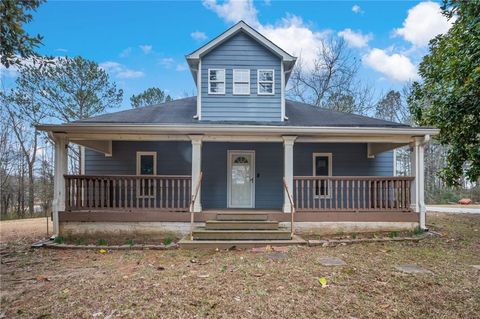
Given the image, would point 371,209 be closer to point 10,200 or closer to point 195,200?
point 195,200

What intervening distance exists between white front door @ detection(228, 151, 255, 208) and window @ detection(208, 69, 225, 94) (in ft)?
6.78

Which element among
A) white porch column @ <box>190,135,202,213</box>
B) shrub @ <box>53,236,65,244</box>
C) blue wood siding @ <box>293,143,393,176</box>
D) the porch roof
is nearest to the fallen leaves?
white porch column @ <box>190,135,202,213</box>

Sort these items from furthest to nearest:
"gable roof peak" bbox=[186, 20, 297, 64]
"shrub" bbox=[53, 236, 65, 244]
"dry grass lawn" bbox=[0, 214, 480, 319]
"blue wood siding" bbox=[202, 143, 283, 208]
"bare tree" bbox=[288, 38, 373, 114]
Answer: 1. "bare tree" bbox=[288, 38, 373, 114]
2. "blue wood siding" bbox=[202, 143, 283, 208]
3. "gable roof peak" bbox=[186, 20, 297, 64]
4. "shrub" bbox=[53, 236, 65, 244]
5. "dry grass lawn" bbox=[0, 214, 480, 319]

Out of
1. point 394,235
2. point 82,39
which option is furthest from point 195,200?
point 82,39

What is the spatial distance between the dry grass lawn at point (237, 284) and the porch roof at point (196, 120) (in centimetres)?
402

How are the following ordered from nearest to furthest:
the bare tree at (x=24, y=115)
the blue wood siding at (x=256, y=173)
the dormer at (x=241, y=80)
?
the dormer at (x=241, y=80)
the blue wood siding at (x=256, y=173)
the bare tree at (x=24, y=115)

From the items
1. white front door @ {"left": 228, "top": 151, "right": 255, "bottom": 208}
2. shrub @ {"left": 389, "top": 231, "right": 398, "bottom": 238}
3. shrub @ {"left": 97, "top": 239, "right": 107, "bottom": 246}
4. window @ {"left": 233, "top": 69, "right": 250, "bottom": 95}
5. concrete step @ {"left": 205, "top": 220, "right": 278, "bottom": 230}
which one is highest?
window @ {"left": 233, "top": 69, "right": 250, "bottom": 95}

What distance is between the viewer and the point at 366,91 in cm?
2078

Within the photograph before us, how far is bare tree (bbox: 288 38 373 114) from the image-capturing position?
64.4ft

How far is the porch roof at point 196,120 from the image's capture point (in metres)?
8.63

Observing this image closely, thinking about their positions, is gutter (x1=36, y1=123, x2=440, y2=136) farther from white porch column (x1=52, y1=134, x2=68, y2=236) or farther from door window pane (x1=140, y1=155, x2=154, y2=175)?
door window pane (x1=140, y1=155, x2=154, y2=175)

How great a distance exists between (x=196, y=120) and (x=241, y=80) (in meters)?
1.98

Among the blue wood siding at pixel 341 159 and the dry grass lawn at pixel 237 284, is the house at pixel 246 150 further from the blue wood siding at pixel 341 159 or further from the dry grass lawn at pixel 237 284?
the dry grass lawn at pixel 237 284

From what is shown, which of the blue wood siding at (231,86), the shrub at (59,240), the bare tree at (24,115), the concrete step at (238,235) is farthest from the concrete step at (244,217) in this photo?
the bare tree at (24,115)
